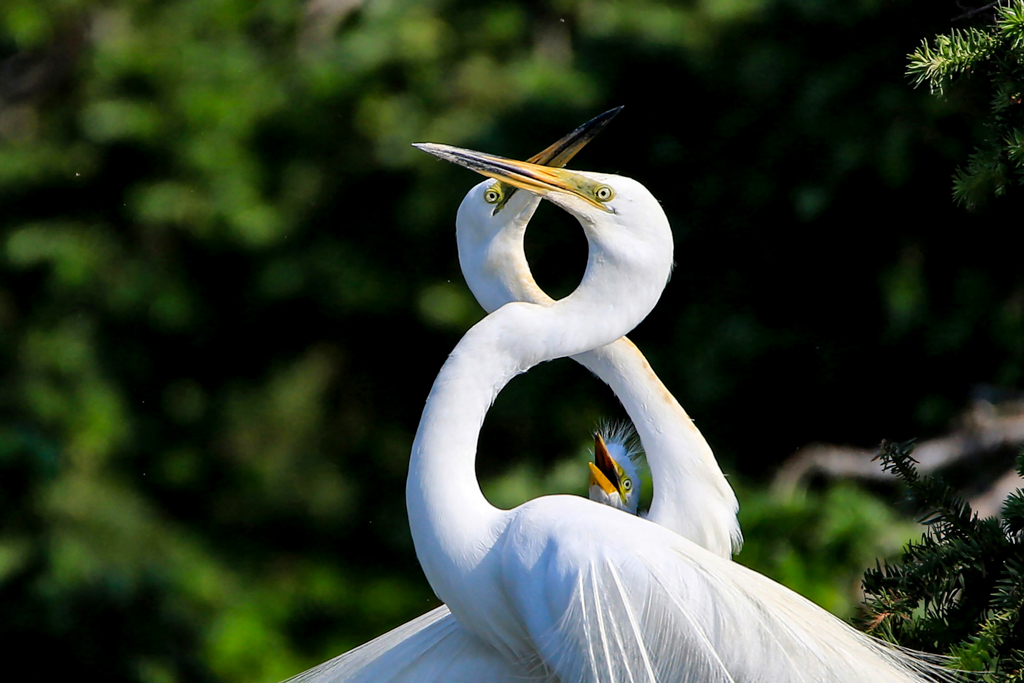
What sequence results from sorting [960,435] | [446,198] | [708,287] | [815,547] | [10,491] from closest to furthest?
[815,547]
[960,435]
[708,287]
[446,198]
[10,491]

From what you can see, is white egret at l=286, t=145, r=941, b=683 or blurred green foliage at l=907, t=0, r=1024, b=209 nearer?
white egret at l=286, t=145, r=941, b=683

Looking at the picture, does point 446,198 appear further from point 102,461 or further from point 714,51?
point 102,461

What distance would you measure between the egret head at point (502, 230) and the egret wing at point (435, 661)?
16.7 inches

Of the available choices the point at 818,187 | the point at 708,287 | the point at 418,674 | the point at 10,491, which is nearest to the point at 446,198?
the point at 708,287

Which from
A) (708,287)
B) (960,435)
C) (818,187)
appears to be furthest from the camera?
(708,287)

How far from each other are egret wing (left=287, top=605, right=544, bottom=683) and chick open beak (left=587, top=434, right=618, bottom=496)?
0.30m

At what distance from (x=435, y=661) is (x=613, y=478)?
421 millimetres

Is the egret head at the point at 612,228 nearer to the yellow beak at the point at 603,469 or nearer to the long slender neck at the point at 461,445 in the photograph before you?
the long slender neck at the point at 461,445

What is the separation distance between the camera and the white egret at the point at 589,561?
128cm

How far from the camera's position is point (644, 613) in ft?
4.24

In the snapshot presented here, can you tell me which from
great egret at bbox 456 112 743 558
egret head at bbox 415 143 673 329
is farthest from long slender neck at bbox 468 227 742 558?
egret head at bbox 415 143 673 329

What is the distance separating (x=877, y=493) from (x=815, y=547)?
0.49 m

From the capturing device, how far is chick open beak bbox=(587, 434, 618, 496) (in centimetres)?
174

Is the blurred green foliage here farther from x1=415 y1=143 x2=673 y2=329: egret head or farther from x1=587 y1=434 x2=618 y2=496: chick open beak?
x1=587 y1=434 x2=618 y2=496: chick open beak
